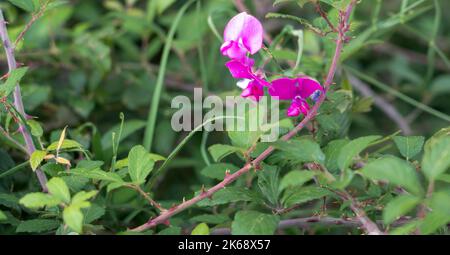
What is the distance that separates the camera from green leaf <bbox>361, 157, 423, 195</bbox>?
691mm

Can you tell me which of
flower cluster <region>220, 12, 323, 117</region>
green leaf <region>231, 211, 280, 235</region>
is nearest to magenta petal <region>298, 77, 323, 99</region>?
flower cluster <region>220, 12, 323, 117</region>

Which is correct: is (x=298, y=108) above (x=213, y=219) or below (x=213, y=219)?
above

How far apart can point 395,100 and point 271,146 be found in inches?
45.1

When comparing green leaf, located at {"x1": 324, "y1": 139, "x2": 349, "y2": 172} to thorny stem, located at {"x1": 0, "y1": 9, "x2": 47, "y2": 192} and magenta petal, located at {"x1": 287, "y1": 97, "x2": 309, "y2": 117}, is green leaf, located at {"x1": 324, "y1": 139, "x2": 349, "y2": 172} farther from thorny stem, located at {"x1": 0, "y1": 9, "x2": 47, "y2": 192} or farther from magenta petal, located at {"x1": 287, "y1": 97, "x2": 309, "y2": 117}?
thorny stem, located at {"x1": 0, "y1": 9, "x2": 47, "y2": 192}

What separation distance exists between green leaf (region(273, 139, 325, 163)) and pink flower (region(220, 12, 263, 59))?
0.16 meters

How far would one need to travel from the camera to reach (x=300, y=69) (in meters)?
1.18

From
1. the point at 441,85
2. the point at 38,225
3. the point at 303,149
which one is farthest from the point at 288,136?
the point at 441,85

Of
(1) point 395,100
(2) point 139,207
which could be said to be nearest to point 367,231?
(2) point 139,207

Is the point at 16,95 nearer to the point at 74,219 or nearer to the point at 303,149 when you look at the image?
the point at 74,219

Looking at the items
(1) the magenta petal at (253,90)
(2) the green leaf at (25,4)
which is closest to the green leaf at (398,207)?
(1) the magenta petal at (253,90)

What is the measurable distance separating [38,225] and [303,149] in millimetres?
411

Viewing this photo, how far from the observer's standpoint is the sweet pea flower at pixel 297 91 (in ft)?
3.03

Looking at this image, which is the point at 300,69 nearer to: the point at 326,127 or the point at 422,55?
the point at 326,127

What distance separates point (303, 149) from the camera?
812 mm
